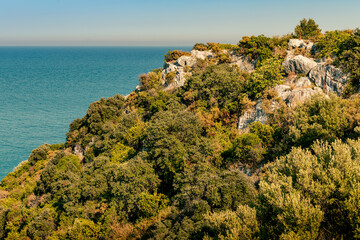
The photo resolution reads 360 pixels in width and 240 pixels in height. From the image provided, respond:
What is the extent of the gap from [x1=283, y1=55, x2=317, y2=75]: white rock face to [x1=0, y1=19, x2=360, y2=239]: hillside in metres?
0.17

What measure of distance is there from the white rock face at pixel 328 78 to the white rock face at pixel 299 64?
1.56 m

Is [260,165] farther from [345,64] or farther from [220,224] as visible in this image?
[345,64]

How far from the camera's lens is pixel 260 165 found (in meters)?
28.6

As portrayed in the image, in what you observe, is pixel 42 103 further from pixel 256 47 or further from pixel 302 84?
pixel 302 84

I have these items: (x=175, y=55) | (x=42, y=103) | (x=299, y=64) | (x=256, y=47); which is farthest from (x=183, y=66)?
(x=42, y=103)

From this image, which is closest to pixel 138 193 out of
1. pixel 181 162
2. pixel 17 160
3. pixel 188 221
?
pixel 181 162

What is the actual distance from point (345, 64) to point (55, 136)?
83.6 meters

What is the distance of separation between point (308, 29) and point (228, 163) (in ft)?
131

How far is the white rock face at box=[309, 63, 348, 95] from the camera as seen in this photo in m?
32.7

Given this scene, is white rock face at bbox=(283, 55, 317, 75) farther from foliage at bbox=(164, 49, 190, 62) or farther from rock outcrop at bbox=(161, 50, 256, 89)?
foliage at bbox=(164, 49, 190, 62)

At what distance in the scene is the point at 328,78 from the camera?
34.2 meters

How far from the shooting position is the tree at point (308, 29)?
167 ft

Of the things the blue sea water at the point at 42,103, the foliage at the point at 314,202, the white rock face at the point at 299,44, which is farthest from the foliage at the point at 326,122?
the blue sea water at the point at 42,103

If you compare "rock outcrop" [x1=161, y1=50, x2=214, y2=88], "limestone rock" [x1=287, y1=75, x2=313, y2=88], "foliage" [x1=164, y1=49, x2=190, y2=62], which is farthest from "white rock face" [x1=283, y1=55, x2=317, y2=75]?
"foliage" [x1=164, y1=49, x2=190, y2=62]
